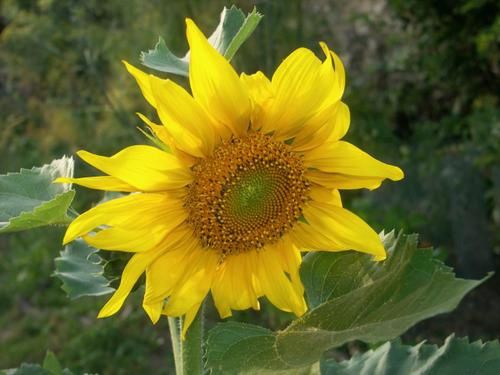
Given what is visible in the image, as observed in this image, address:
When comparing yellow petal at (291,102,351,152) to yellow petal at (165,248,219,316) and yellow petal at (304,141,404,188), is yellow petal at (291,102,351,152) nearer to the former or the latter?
yellow petal at (304,141,404,188)

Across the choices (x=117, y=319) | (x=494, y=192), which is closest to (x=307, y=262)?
(x=494, y=192)

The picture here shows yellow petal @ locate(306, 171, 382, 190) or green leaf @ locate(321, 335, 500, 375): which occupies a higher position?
yellow petal @ locate(306, 171, 382, 190)

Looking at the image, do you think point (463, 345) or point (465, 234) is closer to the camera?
point (463, 345)

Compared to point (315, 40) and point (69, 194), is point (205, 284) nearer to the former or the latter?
point (69, 194)

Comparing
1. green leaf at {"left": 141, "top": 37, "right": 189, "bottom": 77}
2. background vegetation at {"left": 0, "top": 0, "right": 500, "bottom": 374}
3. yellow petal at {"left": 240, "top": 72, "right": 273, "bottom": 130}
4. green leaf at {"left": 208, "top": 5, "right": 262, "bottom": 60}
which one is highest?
green leaf at {"left": 208, "top": 5, "right": 262, "bottom": 60}

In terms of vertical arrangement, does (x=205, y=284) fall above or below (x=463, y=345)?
above

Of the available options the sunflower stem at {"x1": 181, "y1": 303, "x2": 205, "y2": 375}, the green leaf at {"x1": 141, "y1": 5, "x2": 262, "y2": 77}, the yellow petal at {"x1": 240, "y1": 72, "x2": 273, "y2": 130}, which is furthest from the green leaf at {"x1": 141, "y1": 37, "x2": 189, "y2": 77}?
the sunflower stem at {"x1": 181, "y1": 303, "x2": 205, "y2": 375}

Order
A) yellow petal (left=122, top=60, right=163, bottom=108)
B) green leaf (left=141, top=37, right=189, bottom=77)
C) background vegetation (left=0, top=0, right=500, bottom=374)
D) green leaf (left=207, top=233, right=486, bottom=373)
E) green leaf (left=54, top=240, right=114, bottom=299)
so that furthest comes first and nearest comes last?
background vegetation (left=0, top=0, right=500, bottom=374) → green leaf (left=54, top=240, right=114, bottom=299) → green leaf (left=141, top=37, right=189, bottom=77) → yellow petal (left=122, top=60, right=163, bottom=108) → green leaf (left=207, top=233, right=486, bottom=373)

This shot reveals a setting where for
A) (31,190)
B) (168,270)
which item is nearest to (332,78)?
(168,270)
